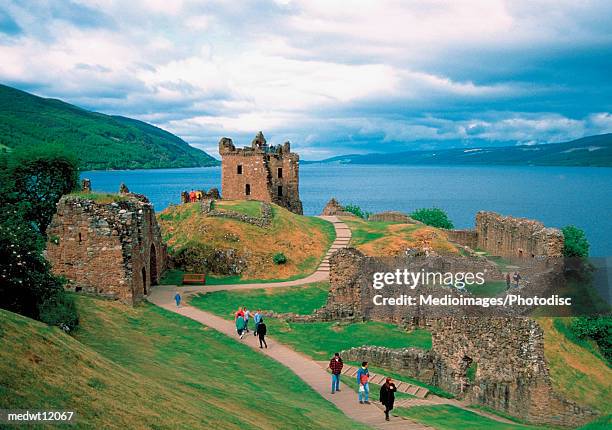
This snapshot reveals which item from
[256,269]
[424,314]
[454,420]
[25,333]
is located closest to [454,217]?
[256,269]

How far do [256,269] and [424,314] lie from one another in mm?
16215

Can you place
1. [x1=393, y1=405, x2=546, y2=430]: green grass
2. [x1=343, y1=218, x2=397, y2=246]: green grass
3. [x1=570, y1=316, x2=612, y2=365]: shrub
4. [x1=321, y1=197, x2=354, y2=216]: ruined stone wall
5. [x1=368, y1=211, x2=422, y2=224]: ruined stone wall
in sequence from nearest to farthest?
[x1=393, y1=405, x2=546, y2=430]: green grass
[x1=570, y1=316, x2=612, y2=365]: shrub
[x1=343, y1=218, x2=397, y2=246]: green grass
[x1=368, y1=211, x2=422, y2=224]: ruined stone wall
[x1=321, y1=197, x2=354, y2=216]: ruined stone wall

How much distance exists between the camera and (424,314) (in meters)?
32.2

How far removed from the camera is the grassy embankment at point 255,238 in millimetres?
45000

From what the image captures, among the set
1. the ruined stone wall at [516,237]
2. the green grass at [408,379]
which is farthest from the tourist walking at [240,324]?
the ruined stone wall at [516,237]

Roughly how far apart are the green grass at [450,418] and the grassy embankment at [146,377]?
9.61 feet

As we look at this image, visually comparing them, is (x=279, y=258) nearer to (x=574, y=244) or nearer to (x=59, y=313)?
(x=59, y=313)

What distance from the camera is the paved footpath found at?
19.8 metres

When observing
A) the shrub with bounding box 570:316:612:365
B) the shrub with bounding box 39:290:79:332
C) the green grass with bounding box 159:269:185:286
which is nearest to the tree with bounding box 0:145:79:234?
the green grass with bounding box 159:269:185:286

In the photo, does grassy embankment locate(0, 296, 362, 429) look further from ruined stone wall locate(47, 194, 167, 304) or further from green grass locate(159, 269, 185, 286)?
green grass locate(159, 269, 185, 286)

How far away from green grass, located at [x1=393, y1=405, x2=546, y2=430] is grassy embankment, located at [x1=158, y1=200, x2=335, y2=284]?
2301cm

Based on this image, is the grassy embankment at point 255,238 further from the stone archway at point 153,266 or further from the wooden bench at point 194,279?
the stone archway at point 153,266

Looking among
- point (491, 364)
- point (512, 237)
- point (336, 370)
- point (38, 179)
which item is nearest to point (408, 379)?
point (491, 364)

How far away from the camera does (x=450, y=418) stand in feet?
69.4
